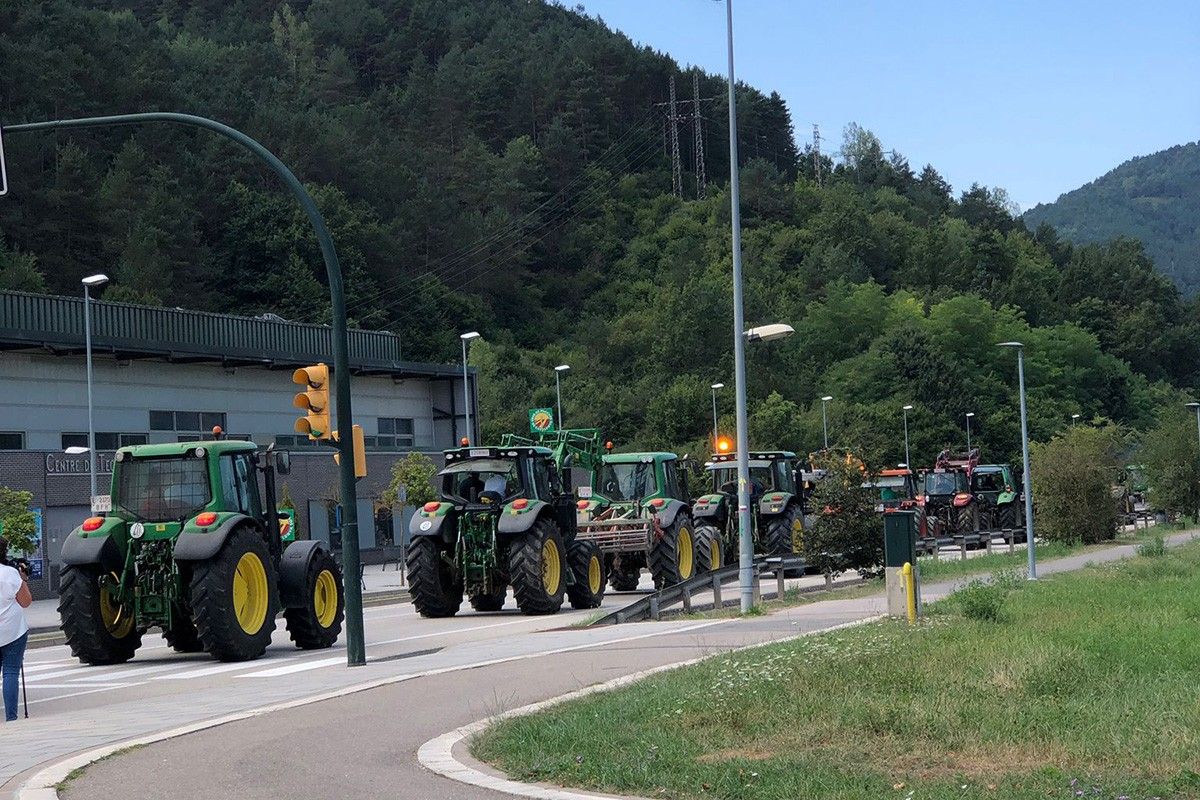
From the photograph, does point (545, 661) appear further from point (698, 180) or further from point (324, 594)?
point (698, 180)

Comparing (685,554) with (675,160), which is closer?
(685,554)

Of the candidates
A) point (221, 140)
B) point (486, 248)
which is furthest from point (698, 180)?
point (221, 140)

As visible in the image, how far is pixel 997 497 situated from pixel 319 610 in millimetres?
40817

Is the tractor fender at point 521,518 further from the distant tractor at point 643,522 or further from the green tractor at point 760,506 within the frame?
the green tractor at point 760,506

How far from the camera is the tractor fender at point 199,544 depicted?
18812mm

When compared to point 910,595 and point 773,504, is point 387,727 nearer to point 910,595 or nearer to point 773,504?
point 910,595

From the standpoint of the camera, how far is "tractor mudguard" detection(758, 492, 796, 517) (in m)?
37.2

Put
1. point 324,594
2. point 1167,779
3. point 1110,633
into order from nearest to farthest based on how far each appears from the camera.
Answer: point 1167,779 → point 1110,633 → point 324,594

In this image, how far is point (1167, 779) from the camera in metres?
8.63

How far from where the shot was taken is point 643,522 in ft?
101

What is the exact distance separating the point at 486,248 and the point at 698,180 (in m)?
34.8

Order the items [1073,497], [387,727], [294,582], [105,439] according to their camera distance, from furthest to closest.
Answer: [105,439] < [1073,497] < [294,582] < [387,727]

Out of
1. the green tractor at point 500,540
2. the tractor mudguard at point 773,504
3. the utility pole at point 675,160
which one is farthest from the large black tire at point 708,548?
the utility pole at point 675,160

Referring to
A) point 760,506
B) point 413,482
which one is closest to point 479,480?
point 760,506
